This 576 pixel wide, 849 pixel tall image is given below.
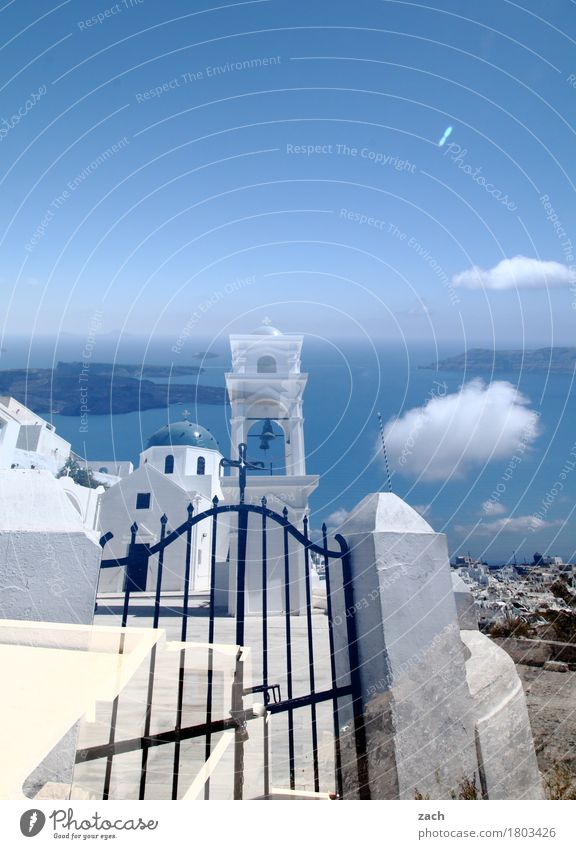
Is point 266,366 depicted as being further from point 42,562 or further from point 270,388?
point 42,562

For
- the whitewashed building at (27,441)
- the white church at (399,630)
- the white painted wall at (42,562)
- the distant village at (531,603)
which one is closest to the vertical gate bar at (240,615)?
the white church at (399,630)

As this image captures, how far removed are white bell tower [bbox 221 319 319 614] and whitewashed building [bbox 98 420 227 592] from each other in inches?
242

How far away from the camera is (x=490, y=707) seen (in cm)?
325

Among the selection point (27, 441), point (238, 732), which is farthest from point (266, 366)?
point (27, 441)

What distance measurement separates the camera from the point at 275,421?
572 inches

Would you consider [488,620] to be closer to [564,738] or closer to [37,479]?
[564,738]

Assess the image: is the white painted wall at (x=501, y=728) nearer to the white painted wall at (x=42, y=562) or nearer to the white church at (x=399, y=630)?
the white church at (x=399, y=630)

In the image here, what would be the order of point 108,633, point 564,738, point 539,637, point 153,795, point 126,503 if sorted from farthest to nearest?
point 126,503 → point 539,637 → point 564,738 → point 153,795 → point 108,633

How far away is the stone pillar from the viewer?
2.88 meters

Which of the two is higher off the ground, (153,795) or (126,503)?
(126,503)

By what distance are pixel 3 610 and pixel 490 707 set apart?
314cm

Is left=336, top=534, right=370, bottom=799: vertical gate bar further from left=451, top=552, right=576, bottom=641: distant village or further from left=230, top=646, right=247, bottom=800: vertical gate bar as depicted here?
left=451, top=552, right=576, bottom=641: distant village
